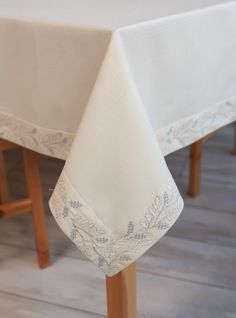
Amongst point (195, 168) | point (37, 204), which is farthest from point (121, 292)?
point (195, 168)

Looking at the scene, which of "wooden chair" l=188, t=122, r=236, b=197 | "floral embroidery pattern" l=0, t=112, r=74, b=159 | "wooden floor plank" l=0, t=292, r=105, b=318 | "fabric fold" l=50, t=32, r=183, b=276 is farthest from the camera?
"wooden chair" l=188, t=122, r=236, b=197

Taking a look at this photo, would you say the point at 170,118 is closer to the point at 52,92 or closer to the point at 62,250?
the point at 52,92

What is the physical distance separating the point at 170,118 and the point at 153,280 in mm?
593

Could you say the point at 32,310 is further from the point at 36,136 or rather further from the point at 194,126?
the point at 194,126

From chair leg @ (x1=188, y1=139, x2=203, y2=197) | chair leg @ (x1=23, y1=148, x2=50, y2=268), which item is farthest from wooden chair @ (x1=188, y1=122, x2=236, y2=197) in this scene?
chair leg @ (x1=23, y1=148, x2=50, y2=268)

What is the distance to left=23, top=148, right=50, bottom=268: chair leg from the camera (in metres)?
1.15

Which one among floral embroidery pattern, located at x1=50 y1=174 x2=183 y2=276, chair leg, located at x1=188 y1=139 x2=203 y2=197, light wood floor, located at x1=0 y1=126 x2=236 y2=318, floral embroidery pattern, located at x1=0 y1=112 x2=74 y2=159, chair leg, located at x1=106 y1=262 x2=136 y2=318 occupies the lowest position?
light wood floor, located at x1=0 y1=126 x2=236 y2=318

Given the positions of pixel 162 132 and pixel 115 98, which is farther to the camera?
pixel 162 132

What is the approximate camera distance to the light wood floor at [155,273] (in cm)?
114

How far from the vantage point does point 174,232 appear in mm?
1415

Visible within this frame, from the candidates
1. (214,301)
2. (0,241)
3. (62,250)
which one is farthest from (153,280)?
(0,241)

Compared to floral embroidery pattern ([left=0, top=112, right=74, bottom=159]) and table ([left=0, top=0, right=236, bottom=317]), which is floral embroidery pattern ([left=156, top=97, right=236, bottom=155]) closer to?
table ([left=0, top=0, right=236, bottom=317])

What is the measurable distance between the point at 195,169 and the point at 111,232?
2.95ft

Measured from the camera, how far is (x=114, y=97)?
651 millimetres
